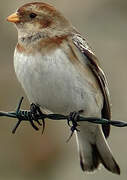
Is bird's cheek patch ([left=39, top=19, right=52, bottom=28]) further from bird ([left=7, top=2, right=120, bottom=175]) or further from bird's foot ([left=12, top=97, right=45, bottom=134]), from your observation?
bird's foot ([left=12, top=97, right=45, bottom=134])

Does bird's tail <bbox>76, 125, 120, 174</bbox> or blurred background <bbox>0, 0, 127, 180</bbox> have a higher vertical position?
bird's tail <bbox>76, 125, 120, 174</bbox>

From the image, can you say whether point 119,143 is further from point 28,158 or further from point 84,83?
point 84,83

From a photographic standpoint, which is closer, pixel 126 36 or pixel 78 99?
pixel 78 99

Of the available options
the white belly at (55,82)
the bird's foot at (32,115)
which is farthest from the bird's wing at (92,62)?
the bird's foot at (32,115)

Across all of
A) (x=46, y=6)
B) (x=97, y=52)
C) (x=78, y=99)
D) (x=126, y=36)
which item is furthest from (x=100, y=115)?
(x=126, y=36)

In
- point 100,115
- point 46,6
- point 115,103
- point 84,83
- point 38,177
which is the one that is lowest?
point 38,177

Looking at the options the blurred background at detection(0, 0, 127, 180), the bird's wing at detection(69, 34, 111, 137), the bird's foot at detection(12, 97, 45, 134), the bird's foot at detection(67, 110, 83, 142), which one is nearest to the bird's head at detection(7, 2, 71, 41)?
the bird's wing at detection(69, 34, 111, 137)
